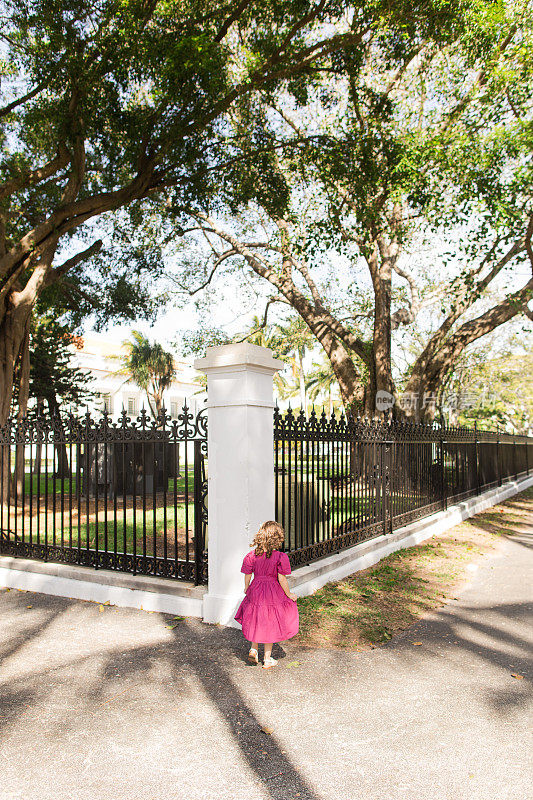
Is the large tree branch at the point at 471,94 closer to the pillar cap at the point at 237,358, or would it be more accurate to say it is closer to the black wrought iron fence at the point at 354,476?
the black wrought iron fence at the point at 354,476

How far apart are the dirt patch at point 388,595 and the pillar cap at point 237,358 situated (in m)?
2.45

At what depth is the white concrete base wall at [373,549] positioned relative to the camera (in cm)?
631

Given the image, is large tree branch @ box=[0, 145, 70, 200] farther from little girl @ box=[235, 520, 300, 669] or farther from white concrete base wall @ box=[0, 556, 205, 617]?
little girl @ box=[235, 520, 300, 669]

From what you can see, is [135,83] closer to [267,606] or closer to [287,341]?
[267,606]

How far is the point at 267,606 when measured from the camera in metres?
4.59

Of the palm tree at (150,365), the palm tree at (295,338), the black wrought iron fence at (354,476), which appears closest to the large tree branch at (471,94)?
the black wrought iron fence at (354,476)

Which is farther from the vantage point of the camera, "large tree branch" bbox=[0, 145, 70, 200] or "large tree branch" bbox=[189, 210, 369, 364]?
"large tree branch" bbox=[189, 210, 369, 364]

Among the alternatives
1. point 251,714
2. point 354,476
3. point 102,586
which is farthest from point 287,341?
point 251,714

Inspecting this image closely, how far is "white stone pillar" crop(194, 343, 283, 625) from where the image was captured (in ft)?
18.0

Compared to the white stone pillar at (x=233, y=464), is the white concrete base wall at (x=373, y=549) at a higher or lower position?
lower

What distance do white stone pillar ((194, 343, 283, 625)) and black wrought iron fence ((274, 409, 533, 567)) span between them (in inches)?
19.3

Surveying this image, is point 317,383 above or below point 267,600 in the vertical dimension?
above

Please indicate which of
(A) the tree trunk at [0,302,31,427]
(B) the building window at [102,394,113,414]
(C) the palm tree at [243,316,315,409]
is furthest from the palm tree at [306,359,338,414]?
(A) the tree trunk at [0,302,31,427]

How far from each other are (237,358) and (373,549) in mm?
4018
